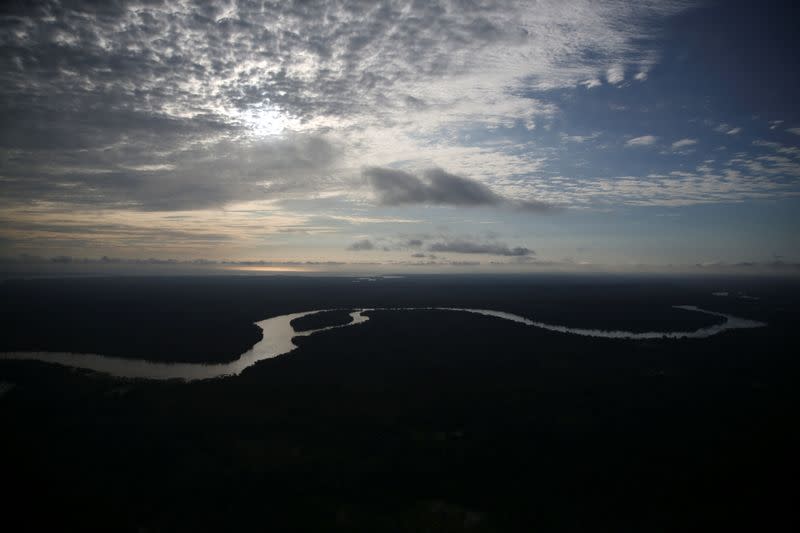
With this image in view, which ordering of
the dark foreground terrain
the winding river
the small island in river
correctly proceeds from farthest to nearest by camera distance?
the small island in river, the winding river, the dark foreground terrain

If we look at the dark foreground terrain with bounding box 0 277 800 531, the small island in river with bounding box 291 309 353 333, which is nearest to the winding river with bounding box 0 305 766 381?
the small island in river with bounding box 291 309 353 333

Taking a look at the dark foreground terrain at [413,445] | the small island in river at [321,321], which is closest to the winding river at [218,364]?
the small island in river at [321,321]

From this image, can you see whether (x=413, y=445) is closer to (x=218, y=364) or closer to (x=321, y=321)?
(x=218, y=364)

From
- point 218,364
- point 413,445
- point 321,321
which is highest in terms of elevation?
point 321,321

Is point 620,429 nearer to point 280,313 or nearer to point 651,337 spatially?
point 651,337

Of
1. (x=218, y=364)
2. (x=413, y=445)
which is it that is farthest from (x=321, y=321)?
(x=413, y=445)

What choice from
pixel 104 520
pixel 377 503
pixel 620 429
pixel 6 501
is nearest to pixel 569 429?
pixel 620 429

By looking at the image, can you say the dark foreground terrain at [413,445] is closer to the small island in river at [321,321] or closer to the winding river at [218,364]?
the winding river at [218,364]

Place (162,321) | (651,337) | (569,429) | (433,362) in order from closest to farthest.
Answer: (569,429), (433,362), (651,337), (162,321)

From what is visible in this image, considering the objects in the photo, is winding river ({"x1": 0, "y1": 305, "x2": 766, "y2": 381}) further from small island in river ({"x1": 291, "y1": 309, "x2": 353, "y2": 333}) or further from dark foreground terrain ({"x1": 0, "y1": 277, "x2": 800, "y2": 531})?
dark foreground terrain ({"x1": 0, "y1": 277, "x2": 800, "y2": 531})
